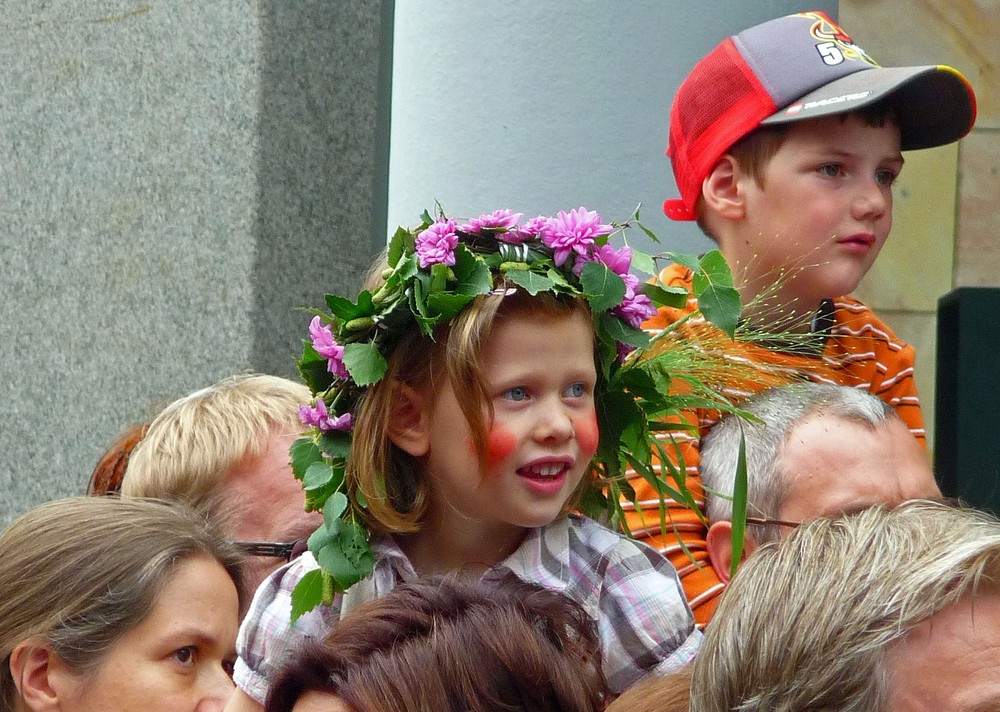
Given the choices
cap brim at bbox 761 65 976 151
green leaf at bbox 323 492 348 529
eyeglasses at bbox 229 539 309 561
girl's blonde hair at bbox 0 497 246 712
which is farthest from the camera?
eyeglasses at bbox 229 539 309 561

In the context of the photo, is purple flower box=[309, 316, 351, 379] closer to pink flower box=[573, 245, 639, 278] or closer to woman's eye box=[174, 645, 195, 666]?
pink flower box=[573, 245, 639, 278]

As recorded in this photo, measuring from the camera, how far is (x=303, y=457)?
8.76ft

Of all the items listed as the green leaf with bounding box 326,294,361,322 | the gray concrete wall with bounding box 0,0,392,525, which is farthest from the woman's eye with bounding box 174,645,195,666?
the gray concrete wall with bounding box 0,0,392,525

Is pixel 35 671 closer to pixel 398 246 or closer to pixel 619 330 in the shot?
pixel 398 246

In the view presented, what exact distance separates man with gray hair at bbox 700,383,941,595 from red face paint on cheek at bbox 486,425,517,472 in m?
0.50

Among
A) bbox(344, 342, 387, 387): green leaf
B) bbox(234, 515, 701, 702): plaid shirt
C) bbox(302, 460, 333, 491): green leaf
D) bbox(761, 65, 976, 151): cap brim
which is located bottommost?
bbox(234, 515, 701, 702): plaid shirt

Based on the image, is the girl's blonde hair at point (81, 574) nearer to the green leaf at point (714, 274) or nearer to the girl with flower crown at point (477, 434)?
the girl with flower crown at point (477, 434)

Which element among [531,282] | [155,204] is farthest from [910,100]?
[155,204]

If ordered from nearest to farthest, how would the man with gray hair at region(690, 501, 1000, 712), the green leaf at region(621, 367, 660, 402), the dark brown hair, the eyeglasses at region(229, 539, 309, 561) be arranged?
the man with gray hair at region(690, 501, 1000, 712) → the dark brown hair → the green leaf at region(621, 367, 660, 402) → the eyeglasses at region(229, 539, 309, 561)

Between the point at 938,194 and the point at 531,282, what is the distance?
274cm

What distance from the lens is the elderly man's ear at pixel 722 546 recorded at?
2.85m

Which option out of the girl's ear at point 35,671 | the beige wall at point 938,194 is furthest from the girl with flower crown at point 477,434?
the beige wall at point 938,194

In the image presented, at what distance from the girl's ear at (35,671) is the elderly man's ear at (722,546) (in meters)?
1.23

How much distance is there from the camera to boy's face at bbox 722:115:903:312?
316 cm
